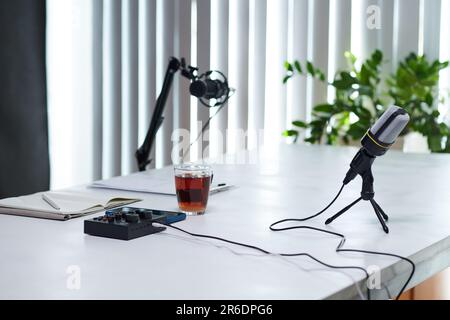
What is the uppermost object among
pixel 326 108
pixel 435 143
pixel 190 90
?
pixel 190 90

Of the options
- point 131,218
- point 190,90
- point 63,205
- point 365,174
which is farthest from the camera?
point 190,90

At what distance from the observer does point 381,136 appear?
4.43 ft

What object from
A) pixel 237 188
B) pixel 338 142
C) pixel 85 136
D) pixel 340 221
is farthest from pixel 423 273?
pixel 85 136

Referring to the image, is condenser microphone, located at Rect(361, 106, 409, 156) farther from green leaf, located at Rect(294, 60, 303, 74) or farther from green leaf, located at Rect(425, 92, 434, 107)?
green leaf, located at Rect(294, 60, 303, 74)

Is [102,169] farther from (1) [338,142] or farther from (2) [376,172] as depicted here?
(2) [376,172]

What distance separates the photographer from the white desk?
100cm

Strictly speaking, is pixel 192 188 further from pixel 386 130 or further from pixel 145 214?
pixel 386 130

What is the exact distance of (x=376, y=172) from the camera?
2068 mm

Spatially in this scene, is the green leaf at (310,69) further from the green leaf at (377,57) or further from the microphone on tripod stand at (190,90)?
the microphone on tripod stand at (190,90)

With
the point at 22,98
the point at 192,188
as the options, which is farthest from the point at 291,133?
the point at 192,188

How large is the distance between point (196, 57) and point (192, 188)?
7.02 ft

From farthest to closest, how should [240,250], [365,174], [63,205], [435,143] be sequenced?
[435,143] < [63,205] < [365,174] < [240,250]

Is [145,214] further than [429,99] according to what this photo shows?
No

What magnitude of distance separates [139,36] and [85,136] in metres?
0.59
